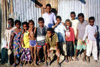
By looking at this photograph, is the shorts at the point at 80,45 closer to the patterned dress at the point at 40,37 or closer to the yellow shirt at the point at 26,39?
the patterned dress at the point at 40,37

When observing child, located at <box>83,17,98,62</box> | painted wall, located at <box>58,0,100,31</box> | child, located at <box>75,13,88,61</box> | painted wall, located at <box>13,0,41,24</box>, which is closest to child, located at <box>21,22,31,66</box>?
painted wall, located at <box>13,0,41,24</box>

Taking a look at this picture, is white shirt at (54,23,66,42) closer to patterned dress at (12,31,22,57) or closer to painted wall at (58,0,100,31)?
painted wall at (58,0,100,31)

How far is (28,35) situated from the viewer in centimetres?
515

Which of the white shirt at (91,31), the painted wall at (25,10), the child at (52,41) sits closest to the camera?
the child at (52,41)

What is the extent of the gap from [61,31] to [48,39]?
749 mm

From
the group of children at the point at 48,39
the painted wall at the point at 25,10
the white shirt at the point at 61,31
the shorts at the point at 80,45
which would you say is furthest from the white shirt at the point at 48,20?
the shorts at the point at 80,45

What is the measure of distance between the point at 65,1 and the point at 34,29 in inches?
80.2

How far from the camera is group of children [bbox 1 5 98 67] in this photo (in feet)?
17.0

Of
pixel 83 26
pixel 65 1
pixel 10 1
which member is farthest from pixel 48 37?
pixel 10 1

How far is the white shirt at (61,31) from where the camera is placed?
5578 mm

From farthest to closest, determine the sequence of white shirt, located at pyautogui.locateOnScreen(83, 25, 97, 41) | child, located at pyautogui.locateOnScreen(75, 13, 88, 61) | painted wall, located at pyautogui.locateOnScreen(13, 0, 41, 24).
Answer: painted wall, located at pyautogui.locateOnScreen(13, 0, 41, 24), child, located at pyautogui.locateOnScreen(75, 13, 88, 61), white shirt, located at pyautogui.locateOnScreen(83, 25, 97, 41)

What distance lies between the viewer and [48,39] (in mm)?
5152

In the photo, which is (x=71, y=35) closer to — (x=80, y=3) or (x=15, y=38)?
(x=80, y=3)

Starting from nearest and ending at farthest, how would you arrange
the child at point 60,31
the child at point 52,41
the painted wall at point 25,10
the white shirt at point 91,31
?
the child at point 52,41 → the white shirt at point 91,31 → the child at point 60,31 → the painted wall at point 25,10
